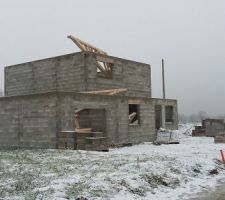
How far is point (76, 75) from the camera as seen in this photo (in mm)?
30219

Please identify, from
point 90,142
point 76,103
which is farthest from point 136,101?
point 90,142

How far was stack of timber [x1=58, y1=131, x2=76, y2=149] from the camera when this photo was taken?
20219 millimetres

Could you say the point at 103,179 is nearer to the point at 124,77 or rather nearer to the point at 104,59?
the point at 104,59

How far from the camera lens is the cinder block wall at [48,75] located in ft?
99.0

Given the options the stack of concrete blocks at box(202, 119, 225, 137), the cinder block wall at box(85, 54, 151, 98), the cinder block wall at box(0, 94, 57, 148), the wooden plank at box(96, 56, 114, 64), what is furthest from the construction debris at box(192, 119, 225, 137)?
the cinder block wall at box(0, 94, 57, 148)

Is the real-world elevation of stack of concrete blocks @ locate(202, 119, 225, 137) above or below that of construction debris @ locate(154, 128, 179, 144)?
above

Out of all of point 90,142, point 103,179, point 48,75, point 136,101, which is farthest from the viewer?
point 48,75

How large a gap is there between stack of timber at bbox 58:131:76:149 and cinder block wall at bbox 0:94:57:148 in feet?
1.84

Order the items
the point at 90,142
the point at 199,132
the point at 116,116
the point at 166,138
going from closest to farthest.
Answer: the point at 90,142 < the point at 116,116 < the point at 166,138 < the point at 199,132

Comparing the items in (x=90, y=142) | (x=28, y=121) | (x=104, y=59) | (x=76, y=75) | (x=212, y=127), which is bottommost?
(x=90, y=142)

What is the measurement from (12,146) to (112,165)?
12.0m

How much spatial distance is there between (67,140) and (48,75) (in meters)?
13.5

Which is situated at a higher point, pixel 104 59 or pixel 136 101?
pixel 104 59

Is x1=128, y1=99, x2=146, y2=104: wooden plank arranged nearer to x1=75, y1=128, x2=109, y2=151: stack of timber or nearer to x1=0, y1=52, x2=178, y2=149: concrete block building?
x1=0, y1=52, x2=178, y2=149: concrete block building
